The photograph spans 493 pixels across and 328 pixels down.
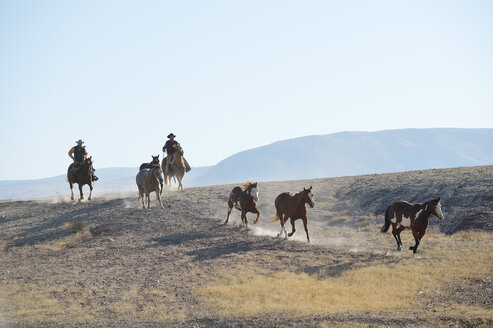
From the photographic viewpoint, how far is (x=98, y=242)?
73.8ft

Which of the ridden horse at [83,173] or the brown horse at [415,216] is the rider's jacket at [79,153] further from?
the brown horse at [415,216]

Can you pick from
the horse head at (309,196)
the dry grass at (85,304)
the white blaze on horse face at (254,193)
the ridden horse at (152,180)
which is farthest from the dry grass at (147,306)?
the ridden horse at (152,180)

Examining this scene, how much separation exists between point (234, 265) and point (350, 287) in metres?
4.42

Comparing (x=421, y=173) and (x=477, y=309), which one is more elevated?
(x=421, y=173)

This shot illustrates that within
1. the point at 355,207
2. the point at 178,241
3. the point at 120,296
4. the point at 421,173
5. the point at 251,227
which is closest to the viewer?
the point at 120,296

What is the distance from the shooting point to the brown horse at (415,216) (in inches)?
705

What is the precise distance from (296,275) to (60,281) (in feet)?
24.7

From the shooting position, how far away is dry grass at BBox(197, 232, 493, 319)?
13.0 meters

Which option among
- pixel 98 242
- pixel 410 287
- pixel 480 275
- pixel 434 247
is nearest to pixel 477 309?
pixel 410 287

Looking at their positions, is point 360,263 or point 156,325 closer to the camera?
point 156,325

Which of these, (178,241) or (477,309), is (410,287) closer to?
(477,309)

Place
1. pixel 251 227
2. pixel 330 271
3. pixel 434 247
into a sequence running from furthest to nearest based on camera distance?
1. pixel 251 227
2. pixel 434 247
3. pixel 330 271

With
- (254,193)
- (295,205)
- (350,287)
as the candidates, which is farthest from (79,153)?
(350,287)

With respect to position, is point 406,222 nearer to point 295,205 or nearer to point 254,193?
point 295,205
